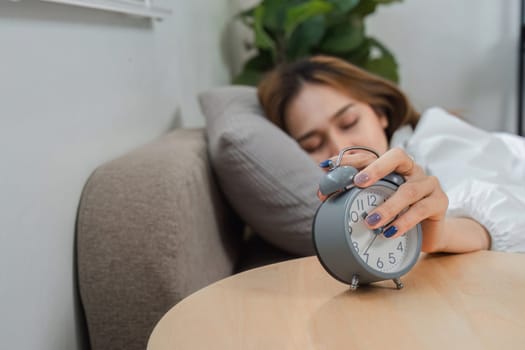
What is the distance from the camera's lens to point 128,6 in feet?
4.30

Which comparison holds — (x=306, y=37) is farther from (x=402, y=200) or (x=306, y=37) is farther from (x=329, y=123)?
(x=402, y=200)

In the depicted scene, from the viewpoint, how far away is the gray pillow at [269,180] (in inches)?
45.1

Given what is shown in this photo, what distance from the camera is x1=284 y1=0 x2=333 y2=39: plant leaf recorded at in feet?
7.34

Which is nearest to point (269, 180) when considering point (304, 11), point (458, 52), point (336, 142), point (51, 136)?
point (336, 142)

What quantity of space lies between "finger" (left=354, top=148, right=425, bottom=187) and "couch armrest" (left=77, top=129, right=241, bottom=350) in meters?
0.38

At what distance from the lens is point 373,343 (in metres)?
0.62

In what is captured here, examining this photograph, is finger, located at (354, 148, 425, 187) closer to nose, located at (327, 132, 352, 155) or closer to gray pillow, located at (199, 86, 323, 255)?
gray pillow, located at (199, 86, 323, 255)

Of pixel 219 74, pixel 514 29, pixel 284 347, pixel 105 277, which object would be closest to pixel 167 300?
pixel 105 277

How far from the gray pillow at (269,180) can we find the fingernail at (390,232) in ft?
1.33

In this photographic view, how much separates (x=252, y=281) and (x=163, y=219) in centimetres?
→ 22

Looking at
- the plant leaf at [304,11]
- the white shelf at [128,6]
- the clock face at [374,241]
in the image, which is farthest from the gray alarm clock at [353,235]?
the plant leaf at [304,11]

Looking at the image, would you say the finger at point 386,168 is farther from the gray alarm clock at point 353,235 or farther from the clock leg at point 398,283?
the clock leg at point 398,283

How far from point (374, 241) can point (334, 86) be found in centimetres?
83

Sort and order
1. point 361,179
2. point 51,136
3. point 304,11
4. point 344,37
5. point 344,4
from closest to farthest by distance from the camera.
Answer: point 361,179
point 51,136
point 304,11
point 344,4
point 344,37
